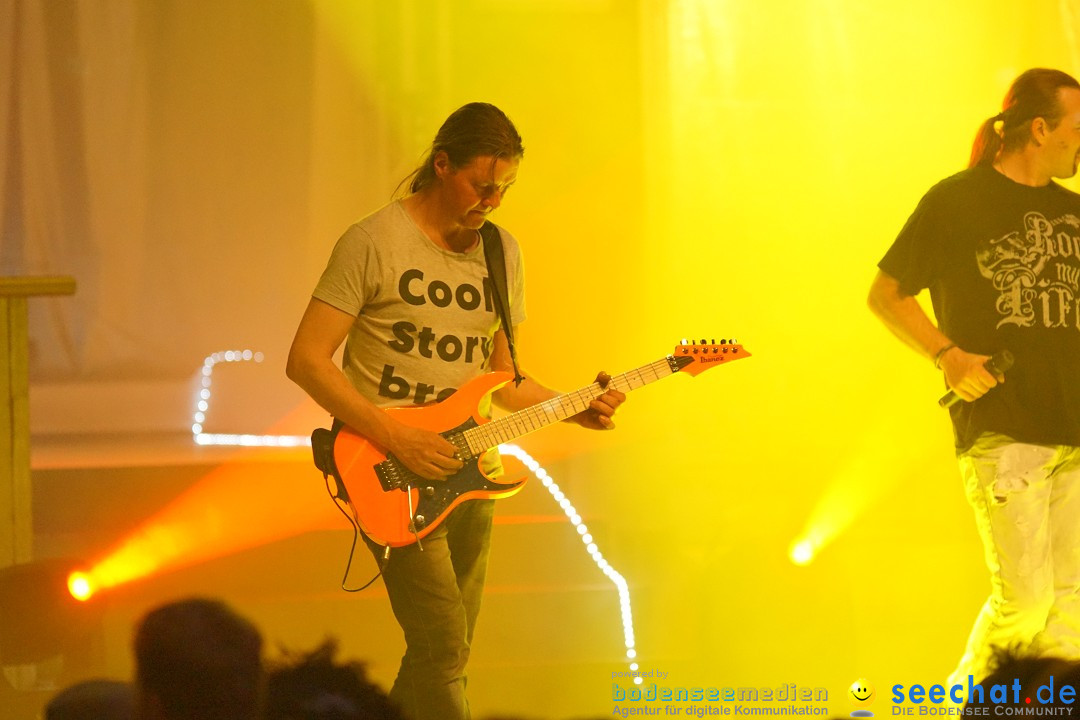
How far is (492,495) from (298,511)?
6.17ft

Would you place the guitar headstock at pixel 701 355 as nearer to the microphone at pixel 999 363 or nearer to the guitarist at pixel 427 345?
the guitarist at pixel 427 345

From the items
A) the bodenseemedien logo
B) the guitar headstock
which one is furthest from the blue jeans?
the bodenseemedien logo

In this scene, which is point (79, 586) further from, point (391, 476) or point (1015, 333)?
point (1015, 333)

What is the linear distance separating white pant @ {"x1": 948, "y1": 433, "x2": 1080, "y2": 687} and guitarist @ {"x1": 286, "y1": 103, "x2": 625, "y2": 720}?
1.15 meters

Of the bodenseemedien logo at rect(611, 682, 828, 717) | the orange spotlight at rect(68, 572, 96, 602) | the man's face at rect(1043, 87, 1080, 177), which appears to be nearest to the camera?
the man's face at rect(1043, 87, 1080, 177)

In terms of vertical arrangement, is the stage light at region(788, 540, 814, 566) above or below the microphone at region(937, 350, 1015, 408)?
below

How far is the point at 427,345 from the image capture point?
3.04m

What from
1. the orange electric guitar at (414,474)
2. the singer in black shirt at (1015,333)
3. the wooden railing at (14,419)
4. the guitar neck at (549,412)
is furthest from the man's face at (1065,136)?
the wooden railing at (14,419)

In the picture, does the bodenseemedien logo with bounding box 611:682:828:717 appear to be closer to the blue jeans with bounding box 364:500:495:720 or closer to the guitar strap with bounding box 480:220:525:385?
the blue jeans with bounding box 364:500:495:720

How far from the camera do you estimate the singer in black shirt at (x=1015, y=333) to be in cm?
330

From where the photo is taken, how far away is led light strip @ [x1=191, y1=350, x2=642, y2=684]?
14.8ft

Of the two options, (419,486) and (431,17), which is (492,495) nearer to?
(419,486)

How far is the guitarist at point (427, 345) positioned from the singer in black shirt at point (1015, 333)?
1107 millimetres

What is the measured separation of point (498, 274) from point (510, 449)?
2110mm
